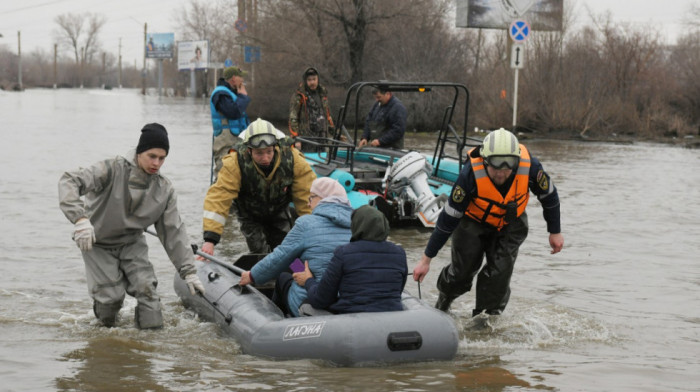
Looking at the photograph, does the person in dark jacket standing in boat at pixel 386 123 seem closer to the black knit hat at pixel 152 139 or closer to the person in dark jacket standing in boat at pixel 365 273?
the black knit hat at pixel 152 139

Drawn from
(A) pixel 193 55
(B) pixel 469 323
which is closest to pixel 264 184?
(B) pixel 469 323

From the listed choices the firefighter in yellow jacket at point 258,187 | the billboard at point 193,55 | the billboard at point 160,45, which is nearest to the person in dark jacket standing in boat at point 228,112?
the firefighter in yellow jacket at point 258,187

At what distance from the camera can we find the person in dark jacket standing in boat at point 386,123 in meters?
12.4

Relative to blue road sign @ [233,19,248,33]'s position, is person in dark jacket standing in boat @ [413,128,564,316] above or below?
below

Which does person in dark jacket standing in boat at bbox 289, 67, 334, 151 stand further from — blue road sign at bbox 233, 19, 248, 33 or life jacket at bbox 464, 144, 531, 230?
blue road sign at bbox 233, 19, 248, 33

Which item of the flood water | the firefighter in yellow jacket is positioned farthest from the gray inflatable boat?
the firefighter in yellow jacket

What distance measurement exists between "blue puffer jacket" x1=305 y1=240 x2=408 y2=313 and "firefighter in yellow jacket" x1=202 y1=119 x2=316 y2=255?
1696mm

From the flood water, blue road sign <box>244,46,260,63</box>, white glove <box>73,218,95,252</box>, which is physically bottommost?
the flood water

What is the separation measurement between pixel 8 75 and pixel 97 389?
137 metres

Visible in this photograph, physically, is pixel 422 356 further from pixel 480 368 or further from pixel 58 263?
pixel 58 263

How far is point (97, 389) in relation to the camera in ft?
18.2

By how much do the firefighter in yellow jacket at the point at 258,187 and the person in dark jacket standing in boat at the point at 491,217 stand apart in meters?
1.64

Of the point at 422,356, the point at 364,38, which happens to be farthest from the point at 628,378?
the point at 364,38

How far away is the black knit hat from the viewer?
241 inches
